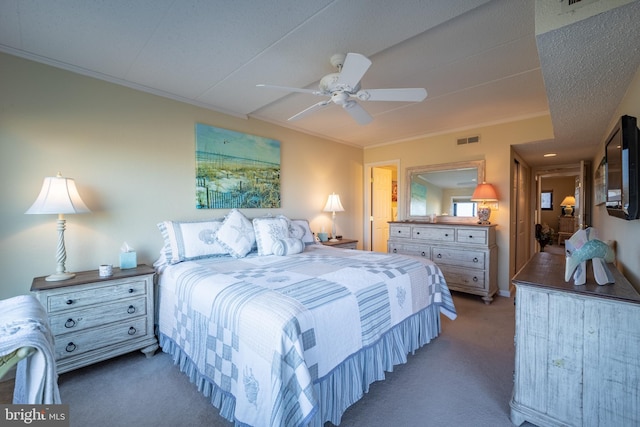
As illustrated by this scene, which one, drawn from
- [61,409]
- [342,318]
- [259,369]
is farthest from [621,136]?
[61,409]

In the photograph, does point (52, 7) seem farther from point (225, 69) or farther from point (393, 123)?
point (393, 123)

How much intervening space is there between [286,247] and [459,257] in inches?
96.9

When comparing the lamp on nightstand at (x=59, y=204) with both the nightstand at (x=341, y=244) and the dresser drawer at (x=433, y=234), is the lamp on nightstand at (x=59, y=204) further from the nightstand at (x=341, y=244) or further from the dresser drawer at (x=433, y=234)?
the dresser drawer at (x=433, y=234)

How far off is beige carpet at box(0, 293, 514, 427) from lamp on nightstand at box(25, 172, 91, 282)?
853 mm

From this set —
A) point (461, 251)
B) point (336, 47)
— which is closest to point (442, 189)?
point (461, 251)

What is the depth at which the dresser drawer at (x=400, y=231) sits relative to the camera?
13.9 feet

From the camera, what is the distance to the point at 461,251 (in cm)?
369

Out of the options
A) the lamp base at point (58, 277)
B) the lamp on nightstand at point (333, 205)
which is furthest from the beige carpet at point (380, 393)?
the lamp on nightstand at point (333, 205)

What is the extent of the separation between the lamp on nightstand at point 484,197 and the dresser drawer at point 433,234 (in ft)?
1.52

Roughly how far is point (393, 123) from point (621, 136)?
257 cm

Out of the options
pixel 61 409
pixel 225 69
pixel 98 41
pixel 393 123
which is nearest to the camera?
pixel 61 409

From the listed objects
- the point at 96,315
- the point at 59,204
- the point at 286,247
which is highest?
the point at 59,204

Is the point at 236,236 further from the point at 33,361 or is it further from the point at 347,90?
the point at 33,361

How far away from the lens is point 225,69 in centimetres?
238
